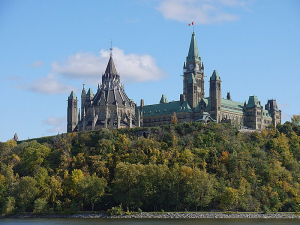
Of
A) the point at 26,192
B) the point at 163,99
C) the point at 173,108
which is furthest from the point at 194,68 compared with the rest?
the point at 26,192

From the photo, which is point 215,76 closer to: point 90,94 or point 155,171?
point 90,94

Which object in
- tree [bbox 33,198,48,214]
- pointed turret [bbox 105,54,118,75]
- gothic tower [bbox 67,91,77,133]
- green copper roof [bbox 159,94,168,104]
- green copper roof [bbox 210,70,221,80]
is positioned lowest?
tree [bbox 33,198,48,214]

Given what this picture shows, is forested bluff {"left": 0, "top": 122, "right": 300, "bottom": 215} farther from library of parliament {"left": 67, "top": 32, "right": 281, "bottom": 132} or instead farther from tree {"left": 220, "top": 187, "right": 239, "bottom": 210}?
library of parliament {"left": 67, "top": 32, "right": 281, "bottom": 132}

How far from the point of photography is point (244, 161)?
12394 centimetres

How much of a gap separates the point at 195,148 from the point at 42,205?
35.1 meters

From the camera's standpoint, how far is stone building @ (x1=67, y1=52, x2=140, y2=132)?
16450 cm

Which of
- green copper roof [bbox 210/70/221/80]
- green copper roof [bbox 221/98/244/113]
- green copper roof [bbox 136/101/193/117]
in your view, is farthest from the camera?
green copper roof [bbox 221/98/244/113]

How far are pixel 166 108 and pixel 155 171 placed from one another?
66416 millimetres

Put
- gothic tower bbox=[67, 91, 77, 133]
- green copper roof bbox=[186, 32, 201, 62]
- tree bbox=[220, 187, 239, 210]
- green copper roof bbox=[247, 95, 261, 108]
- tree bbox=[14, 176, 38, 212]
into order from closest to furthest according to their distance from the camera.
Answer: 1. tree bbox=[220, 187, 239, 210]
2. tree bbox=[14, 176, 38, 212]
3. green copper roof bbox=[247, 95, 261, 108]
4. gothic tower bbox=[67, 91, 77, 133]
5. green copper roof bbox=[186, 32, 201, 62]

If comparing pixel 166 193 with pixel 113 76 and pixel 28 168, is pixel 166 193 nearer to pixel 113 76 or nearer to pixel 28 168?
pixel 28 168

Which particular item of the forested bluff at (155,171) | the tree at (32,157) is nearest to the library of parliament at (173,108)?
the forested bluff at (155,171)

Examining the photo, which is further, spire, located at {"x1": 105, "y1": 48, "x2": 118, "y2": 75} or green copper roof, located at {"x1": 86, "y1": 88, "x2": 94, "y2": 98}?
green copper roof, located at {"x1": 86, "y1": 88, "x2": 94, "y2": 98}

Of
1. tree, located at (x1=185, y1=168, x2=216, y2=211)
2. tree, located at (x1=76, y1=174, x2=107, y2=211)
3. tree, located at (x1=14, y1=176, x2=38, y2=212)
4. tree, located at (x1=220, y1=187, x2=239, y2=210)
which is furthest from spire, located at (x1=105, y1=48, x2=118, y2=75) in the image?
tree, located at (x1=220, y1=187, x2=239, y2=210)

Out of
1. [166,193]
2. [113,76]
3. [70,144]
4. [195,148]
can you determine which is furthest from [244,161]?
[113,76]
